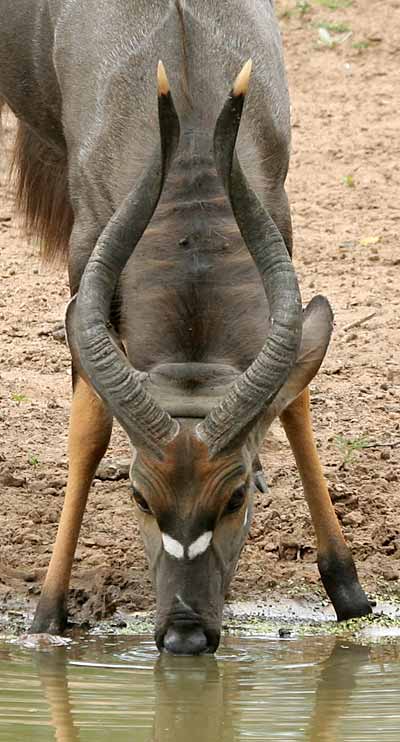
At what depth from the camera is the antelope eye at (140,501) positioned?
21.8 feet

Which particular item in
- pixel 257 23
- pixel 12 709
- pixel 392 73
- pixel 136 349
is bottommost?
pixel 12 709

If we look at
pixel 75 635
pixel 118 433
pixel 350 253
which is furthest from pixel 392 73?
pixel 75 635

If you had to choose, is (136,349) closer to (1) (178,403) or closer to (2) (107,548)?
(1) (178,403)

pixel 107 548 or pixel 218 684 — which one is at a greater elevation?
pixel 107 548

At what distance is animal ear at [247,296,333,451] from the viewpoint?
270 inches

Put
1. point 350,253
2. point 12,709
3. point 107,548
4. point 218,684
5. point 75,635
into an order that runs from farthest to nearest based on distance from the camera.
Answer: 1. point 350,253
2. point 107,548
3. point 75,635
4. point 218,684
5. point 12,709

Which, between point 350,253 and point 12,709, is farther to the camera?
point 350,253

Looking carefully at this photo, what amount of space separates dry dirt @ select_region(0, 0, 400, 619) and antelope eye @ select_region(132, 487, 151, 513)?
4.44ft

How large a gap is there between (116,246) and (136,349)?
516mm

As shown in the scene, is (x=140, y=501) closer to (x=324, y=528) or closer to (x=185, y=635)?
(x=185, y=635)

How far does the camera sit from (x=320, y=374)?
421 inches

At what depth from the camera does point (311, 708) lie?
6391mm

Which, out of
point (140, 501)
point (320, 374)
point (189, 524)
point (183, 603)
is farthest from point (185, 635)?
point (320, 374)

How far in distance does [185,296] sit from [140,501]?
2.63 ft
